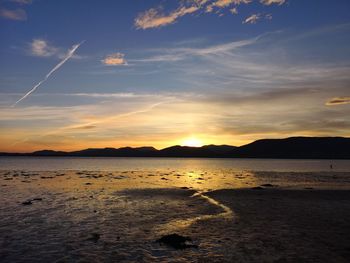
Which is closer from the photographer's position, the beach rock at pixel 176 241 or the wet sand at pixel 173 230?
the wet sand at pixel 173 230

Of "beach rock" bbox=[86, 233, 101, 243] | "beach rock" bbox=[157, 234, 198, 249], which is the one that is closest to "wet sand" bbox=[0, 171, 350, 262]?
"beach rock" bbox=[86, 233, 101, 243]

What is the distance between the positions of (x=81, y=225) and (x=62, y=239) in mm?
4011

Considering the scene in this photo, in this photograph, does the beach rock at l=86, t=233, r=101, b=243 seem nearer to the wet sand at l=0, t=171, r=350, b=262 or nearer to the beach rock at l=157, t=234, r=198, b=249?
the wet sand at l=0, t=171, r=350, b=262

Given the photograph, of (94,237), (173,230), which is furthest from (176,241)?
(94,237)

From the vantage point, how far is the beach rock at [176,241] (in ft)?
60.0

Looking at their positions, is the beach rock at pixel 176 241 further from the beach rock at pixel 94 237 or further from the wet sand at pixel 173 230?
the beach rock at pixel 94 237

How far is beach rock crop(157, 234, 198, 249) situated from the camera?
60.0ft

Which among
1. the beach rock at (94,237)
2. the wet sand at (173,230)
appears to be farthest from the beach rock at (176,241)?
the beach rock at (94,237)

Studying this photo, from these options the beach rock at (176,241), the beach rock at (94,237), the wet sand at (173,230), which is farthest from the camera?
the beach rock at (94,237)

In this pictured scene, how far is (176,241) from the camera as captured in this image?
18.9 m

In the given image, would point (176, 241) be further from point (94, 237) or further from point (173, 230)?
point (94, 237)

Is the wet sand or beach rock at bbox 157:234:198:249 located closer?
the wet sand

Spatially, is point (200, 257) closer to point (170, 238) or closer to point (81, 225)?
point (170, 238)

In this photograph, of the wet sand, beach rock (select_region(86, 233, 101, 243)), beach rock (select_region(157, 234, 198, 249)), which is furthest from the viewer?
beach rock (select_region(86, 233, 101, 243))
